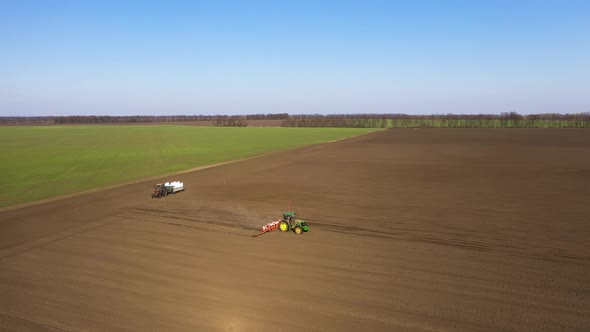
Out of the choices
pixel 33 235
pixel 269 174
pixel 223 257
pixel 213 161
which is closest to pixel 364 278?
pixel 223 257

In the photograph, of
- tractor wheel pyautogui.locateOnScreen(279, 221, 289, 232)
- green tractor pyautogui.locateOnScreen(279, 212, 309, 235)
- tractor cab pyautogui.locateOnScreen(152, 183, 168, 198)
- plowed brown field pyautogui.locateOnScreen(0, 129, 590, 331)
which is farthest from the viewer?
tractor cab pyautogui.locateOnScreen(152, 183, 168, 198)

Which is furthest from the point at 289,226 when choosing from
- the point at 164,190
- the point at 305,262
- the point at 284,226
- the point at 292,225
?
the point at 164,190

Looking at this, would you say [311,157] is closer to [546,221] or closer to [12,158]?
[546,221]

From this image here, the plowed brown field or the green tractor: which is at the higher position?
the green tractor

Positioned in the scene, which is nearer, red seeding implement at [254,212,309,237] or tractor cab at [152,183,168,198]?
red seeding implement at [254,212,309,237]

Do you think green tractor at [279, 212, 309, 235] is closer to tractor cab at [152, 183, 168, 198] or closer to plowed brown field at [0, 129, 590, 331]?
plowed brown field at [0, 129, 590, 331]

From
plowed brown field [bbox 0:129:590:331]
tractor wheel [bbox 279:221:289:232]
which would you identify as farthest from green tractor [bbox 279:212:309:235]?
plowed brown field [bbox 0:129:590:331]

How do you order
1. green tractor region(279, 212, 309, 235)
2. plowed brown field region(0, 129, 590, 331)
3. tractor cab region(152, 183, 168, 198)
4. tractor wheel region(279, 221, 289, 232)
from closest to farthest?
plowed brown field region(0, 129, 590, 331) → green tractor region(279, 212, 309, 235) → tractor wheel region(279, 221, 289, 232) → tractor cab region(152, 183, 168, 198)

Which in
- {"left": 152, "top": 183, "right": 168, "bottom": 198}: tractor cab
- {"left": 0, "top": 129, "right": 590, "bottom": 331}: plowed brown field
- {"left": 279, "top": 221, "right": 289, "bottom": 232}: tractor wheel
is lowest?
{"left": 0, "top": 129, "right": 590, "bottom": 331}: plowed brown field
